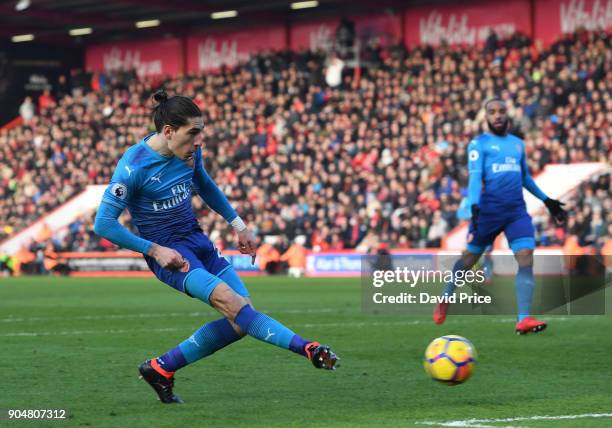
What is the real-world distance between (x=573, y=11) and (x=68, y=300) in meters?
20.4

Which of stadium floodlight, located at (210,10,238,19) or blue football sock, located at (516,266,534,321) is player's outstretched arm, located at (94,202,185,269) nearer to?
blue football sock, located at (516,266,534,321)

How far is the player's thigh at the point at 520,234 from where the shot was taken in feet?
39.9

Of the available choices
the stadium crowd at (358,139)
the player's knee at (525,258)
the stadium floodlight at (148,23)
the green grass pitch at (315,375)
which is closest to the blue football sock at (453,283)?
the green grass pitch at (315,375)

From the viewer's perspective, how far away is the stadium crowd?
2878 cm

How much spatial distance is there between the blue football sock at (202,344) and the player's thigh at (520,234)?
5.40 meters

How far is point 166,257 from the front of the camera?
23.2 feet

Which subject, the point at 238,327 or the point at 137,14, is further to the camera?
the point at 137,14

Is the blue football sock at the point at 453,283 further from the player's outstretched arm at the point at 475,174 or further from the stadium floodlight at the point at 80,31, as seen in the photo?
the stadium floodlight at the point at 80,31

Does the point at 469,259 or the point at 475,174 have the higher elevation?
the point at 475,174

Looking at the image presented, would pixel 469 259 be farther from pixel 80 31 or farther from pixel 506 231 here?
pixel 80 31

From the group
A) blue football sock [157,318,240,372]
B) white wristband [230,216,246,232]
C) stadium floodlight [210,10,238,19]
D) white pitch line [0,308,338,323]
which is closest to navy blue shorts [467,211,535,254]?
white pitch line [0,308,338,323]

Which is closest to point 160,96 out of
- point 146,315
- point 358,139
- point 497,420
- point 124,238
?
point 124,238

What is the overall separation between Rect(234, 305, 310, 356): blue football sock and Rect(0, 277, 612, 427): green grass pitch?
0.41 meters

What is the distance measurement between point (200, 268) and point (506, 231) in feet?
18.7
